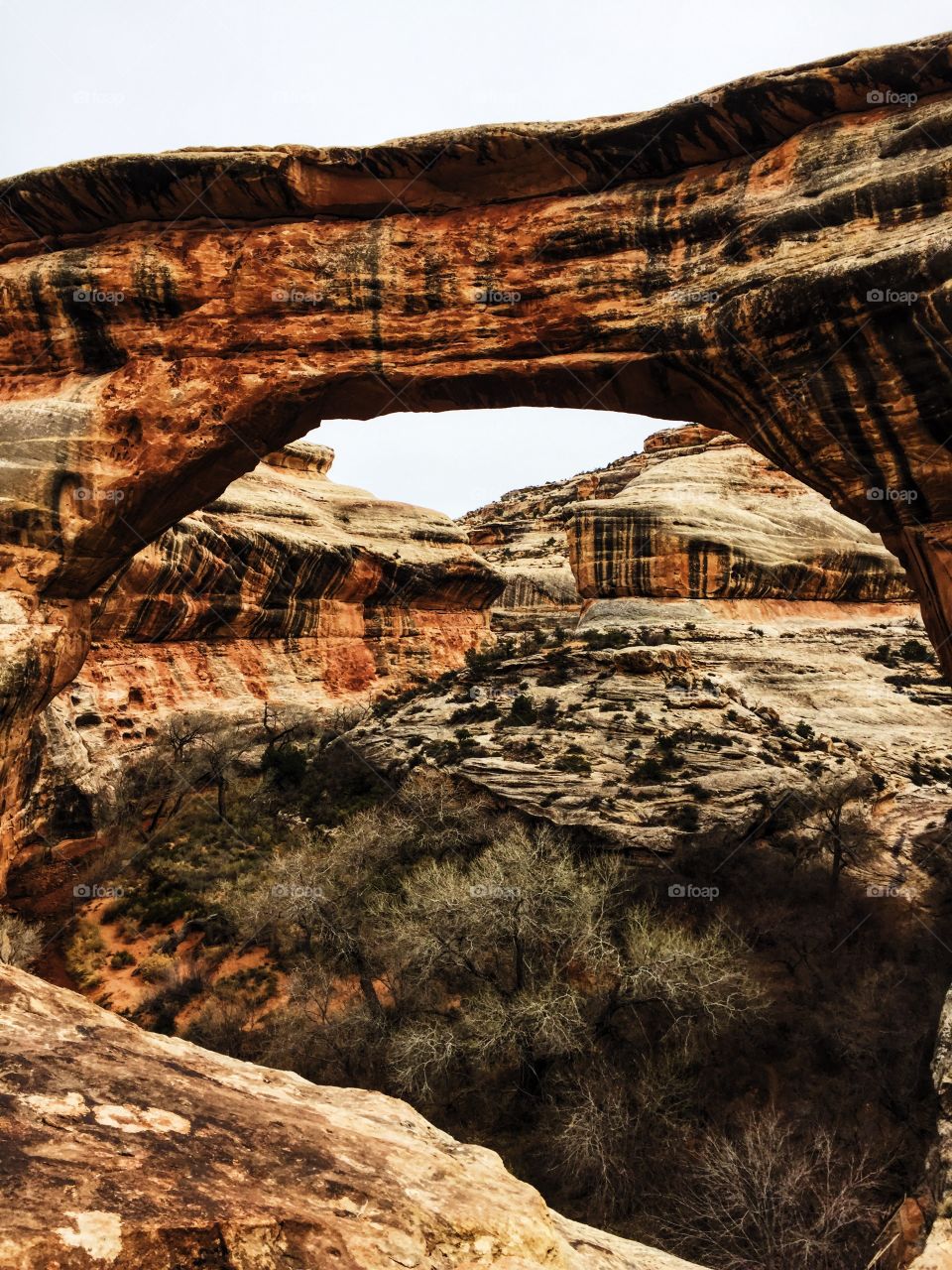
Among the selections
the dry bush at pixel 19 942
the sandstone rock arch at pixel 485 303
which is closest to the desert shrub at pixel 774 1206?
the sandstone rock arch at pixel 485 303

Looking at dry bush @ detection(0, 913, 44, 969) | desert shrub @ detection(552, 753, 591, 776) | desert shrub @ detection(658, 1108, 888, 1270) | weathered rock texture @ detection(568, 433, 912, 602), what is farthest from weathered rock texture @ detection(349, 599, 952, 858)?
dry bush @ detection(0, 913, 44, 969)

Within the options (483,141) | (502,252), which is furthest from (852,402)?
(483,141)

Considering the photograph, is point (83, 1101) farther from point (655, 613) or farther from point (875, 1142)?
point (655, 613)

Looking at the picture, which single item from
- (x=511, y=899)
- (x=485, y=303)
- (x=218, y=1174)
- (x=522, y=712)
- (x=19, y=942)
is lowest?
(x=19, y=942)

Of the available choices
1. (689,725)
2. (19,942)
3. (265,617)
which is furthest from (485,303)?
(265,617)

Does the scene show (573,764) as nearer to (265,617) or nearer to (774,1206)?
(774,1206)

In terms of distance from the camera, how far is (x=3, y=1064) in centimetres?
354

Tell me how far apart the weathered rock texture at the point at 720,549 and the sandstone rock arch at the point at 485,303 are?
1774 centimetres

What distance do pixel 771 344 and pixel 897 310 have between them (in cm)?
147

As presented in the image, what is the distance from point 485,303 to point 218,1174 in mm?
11028

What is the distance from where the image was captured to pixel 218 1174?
125 inches

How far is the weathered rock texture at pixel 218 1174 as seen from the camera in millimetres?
2730

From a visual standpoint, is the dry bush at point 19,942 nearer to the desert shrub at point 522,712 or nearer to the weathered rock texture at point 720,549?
the desert shrub at point 522,712

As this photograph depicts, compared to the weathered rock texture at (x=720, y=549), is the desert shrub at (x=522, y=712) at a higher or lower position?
lower
